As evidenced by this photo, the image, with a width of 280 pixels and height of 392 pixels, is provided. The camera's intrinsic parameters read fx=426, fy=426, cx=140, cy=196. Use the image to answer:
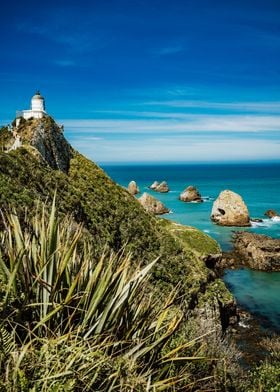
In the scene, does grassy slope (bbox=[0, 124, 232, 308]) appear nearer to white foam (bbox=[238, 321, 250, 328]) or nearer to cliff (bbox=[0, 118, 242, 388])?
cliff (bbox=[0, 118, 242, 388])

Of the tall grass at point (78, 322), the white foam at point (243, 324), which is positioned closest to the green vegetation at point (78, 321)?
the tall grass at point (78, 322)

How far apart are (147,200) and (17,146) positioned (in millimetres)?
56516

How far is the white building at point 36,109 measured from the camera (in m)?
37.3

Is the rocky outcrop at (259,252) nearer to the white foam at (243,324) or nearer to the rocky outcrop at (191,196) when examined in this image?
the white foam at (243,324)

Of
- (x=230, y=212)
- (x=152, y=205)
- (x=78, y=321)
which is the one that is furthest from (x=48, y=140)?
(x=152, y=205)

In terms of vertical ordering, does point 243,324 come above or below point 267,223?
below

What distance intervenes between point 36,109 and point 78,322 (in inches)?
1443

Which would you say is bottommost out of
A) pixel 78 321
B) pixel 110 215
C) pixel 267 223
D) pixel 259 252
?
pixel 259 252

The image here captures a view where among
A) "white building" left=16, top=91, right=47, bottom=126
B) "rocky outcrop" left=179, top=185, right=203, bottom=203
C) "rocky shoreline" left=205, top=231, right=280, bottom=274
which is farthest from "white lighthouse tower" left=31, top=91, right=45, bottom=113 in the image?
"rocky outcrop" left=179, top=185, right=203, bottom=203

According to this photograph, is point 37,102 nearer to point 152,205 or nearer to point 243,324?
point 243,324

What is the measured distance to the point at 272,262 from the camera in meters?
46.7

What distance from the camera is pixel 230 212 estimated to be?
72312 mm

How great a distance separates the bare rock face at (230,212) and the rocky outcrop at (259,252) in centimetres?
1734

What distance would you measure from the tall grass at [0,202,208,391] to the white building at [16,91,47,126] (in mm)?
31556
